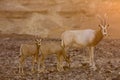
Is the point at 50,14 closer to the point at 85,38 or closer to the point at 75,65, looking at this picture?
the point at 75,65

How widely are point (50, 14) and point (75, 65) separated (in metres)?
6.16

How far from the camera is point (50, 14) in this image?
14.8m

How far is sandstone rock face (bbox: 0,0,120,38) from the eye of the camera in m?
14.5

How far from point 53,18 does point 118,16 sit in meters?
2.36

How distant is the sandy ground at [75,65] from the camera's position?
759 centimetres

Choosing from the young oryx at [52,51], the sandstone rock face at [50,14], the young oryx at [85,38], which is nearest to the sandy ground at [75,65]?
the young oryx at [52,51]

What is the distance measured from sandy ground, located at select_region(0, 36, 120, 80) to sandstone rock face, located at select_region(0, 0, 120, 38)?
229 cm

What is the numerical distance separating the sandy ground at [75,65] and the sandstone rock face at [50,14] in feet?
7.51

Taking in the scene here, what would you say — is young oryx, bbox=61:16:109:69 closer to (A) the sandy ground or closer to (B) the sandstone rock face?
(A) the sandy ground

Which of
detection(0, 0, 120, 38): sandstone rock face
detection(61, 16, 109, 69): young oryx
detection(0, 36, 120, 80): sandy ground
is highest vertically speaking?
detection(0, 0, 120, 38): sandstone rock face

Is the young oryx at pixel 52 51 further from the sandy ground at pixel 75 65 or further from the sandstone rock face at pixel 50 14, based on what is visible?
the sandstone rock face at pixel 50 14

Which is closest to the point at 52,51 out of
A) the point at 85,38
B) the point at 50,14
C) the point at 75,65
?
the point at 85,38

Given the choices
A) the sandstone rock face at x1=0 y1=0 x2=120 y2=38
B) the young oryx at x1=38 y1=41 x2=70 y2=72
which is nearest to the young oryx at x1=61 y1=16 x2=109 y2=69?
the young oryx at x1=38 y1=41 x2=70 y2=72

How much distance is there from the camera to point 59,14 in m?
14.8
